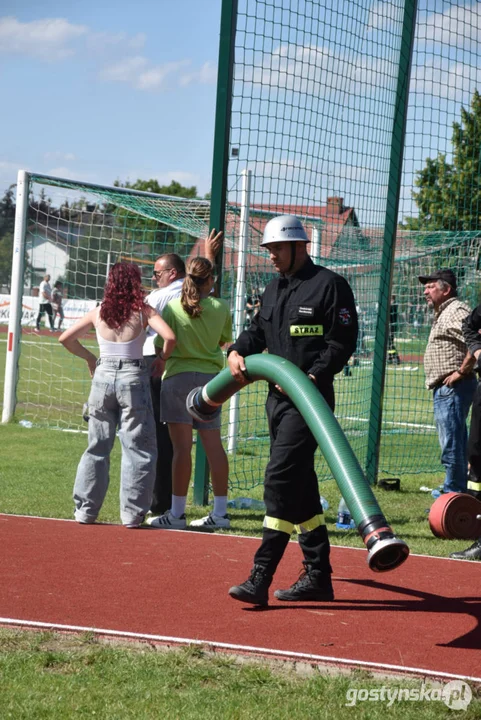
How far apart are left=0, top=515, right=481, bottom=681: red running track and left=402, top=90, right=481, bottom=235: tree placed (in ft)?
19.5

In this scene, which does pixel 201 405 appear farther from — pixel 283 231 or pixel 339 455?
pixel 339 455

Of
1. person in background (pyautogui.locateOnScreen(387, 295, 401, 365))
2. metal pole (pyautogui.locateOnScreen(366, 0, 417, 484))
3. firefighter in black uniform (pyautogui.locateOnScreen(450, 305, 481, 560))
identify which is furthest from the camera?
person in background (pyautogui.locateOnScreen(387, 295, 401, 365))

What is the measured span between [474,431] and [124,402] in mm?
2845

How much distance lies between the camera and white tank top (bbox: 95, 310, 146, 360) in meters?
8.23

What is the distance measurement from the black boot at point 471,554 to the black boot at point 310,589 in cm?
182

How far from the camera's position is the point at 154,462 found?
27.2 feet

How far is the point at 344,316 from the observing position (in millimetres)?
5988

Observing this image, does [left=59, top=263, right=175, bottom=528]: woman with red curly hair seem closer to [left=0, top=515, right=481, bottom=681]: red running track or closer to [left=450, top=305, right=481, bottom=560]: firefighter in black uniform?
[left=0, top=515, right=481, bottom=681]: red running track

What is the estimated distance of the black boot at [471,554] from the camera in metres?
7.57

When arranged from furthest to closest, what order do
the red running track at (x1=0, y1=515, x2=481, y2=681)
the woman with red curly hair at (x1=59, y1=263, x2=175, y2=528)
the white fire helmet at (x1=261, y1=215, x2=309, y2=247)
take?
1. the woman with red curly hair at (x1=59, y1=263, x2=175, y2=528)
2. the white fire helmet at (x1=261, y1=215, x2=309, y2=247)
3. the red running track at (x1=0, y1=515, x2=481, y2=681)

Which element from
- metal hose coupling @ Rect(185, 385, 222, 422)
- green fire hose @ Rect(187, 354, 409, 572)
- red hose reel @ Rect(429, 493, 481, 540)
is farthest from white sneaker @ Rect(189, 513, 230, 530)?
green fire hose @ Rect(187, 354, 409, 572)

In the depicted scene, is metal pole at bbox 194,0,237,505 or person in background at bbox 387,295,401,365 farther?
person in background at bbox 387,295,401,365

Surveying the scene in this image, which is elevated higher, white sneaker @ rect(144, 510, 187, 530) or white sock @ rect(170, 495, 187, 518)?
white sock @ rect(170, 495, 187, 518)

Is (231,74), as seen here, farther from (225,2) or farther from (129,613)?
(129,613)
